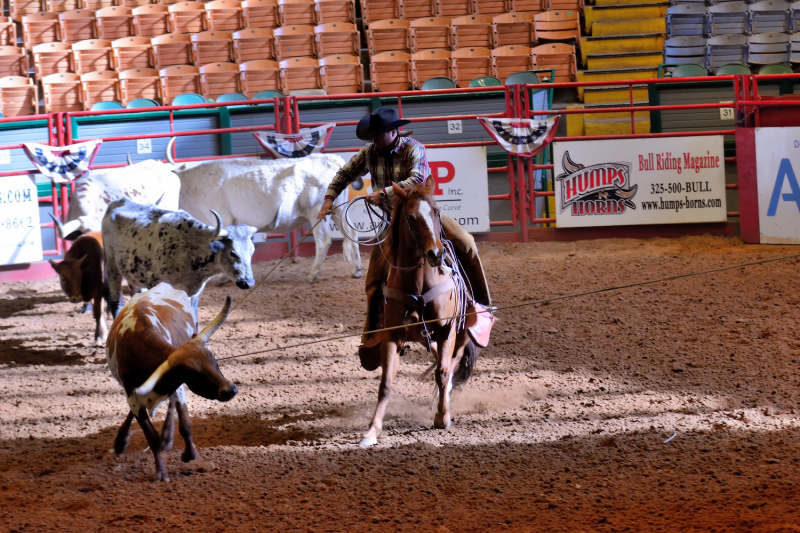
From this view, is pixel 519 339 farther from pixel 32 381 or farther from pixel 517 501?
pixel 32 381

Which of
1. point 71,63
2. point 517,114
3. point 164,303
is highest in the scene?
point 71,63

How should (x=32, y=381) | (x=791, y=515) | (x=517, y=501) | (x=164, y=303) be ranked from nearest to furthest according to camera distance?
(x=791, y=515) → (x=517, y=501) → (x=164, y=303) → (x=32, y=381)

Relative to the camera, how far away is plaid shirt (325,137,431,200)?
5.02 m

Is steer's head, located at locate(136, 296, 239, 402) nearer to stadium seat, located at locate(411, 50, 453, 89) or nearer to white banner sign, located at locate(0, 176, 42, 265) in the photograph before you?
white banner sign, located at locate(0, 176, 42, 265)

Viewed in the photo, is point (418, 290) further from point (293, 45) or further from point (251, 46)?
point (251, 46)

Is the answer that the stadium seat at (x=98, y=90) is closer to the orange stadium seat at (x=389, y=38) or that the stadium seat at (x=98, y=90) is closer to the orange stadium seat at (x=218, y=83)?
the orange stadium seat at (x=218, y=83)

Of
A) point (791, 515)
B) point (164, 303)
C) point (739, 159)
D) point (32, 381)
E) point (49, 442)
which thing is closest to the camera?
point (791, 515)

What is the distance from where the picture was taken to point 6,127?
434 inches

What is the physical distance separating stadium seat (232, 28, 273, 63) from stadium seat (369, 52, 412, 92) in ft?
7.84

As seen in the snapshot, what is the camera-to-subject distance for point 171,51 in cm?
1559

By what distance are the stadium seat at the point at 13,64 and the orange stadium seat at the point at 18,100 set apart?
45.6 inches

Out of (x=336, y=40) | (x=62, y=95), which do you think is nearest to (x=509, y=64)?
(x=336, y=40)

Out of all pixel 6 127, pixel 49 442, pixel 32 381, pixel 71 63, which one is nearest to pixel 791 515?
pixel 49 442

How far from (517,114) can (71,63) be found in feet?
31.2
